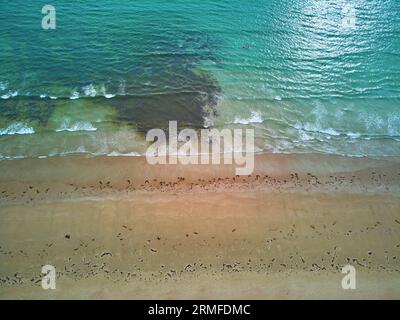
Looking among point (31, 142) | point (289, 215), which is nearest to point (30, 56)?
point (31, 142)

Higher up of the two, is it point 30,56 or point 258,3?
point 258,3

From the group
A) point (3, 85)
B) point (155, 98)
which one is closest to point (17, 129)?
point (3, 85)

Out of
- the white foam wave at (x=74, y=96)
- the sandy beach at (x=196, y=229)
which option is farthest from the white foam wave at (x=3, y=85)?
the sandy beach at (x=196, y=229)

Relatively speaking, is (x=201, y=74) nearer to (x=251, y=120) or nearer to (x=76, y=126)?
(x=251, y=120)

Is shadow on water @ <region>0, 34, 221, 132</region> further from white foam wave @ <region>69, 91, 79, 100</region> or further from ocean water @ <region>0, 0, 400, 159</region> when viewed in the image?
white foam wave @ <region>69, 91, 79, 100</region>

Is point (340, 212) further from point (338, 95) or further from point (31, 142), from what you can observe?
point (31, 142)
